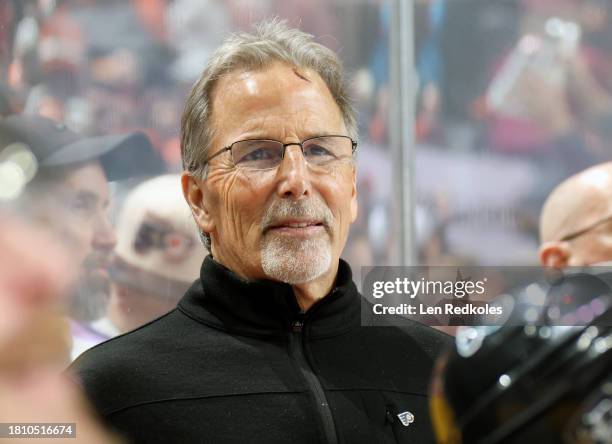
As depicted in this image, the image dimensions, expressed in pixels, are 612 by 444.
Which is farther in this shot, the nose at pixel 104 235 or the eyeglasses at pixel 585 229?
the eyeglasses at pixel 585 229

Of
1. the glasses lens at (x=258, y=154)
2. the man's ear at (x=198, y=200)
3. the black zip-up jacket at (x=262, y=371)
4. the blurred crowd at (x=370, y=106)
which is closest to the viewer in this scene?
the black zip-up jacket at (x=262, y=371)

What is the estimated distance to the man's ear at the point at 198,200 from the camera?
144 centimetres

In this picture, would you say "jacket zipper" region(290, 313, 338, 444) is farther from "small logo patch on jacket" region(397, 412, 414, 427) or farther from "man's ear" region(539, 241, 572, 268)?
"man's ear" region(539, 241, 572, 268)

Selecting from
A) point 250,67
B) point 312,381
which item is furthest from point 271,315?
point 250,67

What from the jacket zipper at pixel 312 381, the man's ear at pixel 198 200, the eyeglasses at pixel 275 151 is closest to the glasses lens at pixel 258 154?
the eyeglasses at pixel 275 151

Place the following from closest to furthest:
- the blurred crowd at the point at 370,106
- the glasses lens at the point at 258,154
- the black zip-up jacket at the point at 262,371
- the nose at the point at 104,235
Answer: the black zip-up jacket at the point at 262,371, the glasses lens at the point at 258,154, the nose at the point at 104,235, the blurred crowd at the point at 370,106

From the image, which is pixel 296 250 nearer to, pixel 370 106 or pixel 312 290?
pixel 312 290

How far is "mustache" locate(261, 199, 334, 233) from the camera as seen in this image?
1.30 m

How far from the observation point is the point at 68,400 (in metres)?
0.53

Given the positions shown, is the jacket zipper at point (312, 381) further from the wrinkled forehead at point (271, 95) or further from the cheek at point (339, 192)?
the wrinkled forehead at point (271, 95)

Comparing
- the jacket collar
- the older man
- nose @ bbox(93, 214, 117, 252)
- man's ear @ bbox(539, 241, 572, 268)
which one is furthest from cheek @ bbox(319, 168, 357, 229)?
man's ear @ bbox(539, 241, 572, 268)

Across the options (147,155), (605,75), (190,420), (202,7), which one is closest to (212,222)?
(190,420)

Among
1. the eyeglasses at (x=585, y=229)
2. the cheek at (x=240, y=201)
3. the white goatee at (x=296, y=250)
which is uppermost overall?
the eyeglasses at (x=585, y=229)

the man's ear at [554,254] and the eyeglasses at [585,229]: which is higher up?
the eyeglasses at [585,229]
